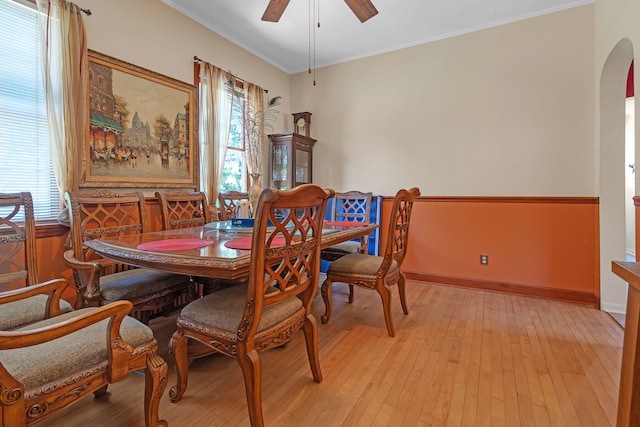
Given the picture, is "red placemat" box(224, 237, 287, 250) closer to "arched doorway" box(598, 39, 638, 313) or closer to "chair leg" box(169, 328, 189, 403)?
"chair leg" box(169, 328, 189, 403)

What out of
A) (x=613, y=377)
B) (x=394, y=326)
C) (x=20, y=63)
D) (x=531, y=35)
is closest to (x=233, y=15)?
(x=20, y=63)

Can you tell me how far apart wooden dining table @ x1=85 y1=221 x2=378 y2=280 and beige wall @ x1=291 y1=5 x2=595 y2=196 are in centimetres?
216

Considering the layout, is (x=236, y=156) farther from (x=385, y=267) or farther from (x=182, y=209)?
(x=385, y=267)

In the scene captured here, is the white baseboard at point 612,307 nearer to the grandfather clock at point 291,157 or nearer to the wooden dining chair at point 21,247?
the grandfather clock at point 291,157

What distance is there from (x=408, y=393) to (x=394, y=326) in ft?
2.64

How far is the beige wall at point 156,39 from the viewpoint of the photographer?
7.67 feet

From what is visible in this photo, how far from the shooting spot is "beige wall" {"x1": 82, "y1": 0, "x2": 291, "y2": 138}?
234 cm

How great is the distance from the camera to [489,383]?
5.28 ft

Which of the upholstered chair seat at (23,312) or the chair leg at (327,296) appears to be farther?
the chair leg at (327,296)

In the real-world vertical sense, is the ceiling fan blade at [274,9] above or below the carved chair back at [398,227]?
above

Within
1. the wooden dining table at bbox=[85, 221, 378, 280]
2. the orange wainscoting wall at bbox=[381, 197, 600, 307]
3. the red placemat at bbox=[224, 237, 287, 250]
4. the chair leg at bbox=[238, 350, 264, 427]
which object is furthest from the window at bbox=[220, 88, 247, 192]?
the chair leg at bbox=[238, 350, 264, 427]

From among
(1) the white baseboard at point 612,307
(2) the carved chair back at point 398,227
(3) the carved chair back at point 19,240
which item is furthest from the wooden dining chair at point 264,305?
(1) the white baseboard at point 612,307

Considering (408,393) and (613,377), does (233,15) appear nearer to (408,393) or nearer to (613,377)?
(408,393)

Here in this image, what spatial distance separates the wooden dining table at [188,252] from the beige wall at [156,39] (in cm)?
170
